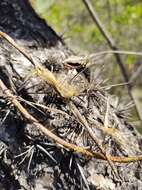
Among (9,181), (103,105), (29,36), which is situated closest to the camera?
(9,181)

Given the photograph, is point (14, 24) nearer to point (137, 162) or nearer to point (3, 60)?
point (3, 60)

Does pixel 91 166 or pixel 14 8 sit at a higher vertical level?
pixel 14 8

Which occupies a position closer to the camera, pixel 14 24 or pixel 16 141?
pixel 16 141

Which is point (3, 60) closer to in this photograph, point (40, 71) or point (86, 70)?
point (40, 71)

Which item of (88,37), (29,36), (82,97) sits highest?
(88,37)

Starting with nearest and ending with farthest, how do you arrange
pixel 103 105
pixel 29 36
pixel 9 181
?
pixel 9 181 → pixel 103 105 → pixel 29 36

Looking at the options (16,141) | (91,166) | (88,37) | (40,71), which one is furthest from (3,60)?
(88,37)

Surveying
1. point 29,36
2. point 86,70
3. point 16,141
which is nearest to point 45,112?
point 16,141
